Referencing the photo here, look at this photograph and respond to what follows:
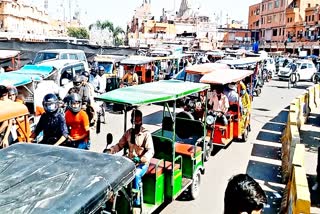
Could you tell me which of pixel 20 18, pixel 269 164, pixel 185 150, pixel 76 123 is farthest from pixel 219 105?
pixel 20 18

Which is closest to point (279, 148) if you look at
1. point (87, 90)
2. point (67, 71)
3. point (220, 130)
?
point (220, 130)

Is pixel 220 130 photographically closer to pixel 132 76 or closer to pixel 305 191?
pixel 305 191

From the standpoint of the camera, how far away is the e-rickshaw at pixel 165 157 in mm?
5785

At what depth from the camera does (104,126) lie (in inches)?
535

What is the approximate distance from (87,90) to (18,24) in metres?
64.6

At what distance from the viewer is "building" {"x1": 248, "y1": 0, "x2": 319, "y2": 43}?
201ft

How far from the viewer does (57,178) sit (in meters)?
2.98

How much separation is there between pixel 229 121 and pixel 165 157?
173 inches

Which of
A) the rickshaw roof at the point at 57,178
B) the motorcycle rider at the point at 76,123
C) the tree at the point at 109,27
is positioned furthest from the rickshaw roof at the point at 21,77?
the tree at the point at 109,27

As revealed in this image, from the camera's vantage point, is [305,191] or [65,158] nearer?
[65,158]

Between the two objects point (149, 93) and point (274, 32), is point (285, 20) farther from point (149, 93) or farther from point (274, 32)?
point (149, 93)

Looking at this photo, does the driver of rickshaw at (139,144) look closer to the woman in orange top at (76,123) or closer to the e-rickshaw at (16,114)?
the woman in orange top at (76,123)

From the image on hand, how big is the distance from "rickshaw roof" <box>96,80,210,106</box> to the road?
2114 mm

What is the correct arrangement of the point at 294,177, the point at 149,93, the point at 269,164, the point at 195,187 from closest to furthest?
the point at 294,177
the point at 149,93
the point at 195,187
the point at 269,164
